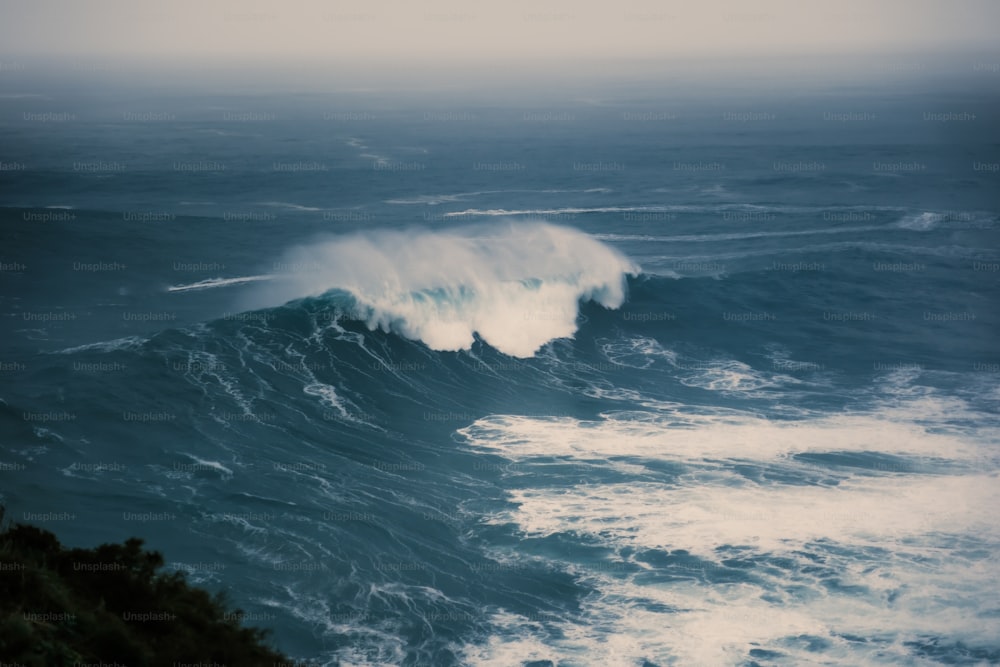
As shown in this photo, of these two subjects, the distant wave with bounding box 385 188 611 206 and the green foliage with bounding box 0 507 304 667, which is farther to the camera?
the distant wave with bounding box 385 188 611 206

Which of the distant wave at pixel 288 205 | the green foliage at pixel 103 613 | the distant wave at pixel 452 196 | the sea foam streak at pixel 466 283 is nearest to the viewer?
the green foliage at pixel 103 613

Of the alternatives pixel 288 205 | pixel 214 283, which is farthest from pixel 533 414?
pixel 288 205

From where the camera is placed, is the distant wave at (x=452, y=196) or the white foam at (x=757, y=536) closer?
the white foam at (x=757, y=536)

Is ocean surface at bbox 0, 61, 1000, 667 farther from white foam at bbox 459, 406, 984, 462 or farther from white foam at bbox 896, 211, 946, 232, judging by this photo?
white foam at bbox 896, 211, 946, 232

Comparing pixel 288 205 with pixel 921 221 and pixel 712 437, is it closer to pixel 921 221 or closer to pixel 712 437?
pixel 921 221

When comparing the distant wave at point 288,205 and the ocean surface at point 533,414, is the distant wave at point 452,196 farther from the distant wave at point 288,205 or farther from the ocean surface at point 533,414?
the distant wave at point 288,205

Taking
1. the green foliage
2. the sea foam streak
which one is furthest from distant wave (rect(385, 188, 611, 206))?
the green foliage

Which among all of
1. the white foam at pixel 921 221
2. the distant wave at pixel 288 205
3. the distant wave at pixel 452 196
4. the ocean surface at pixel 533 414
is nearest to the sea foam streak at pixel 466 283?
the ocean surface at pixel 533 414
